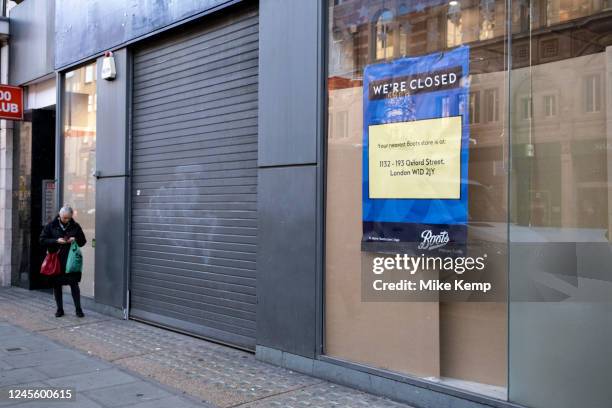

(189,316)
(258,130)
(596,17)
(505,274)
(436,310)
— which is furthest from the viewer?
(189,316)

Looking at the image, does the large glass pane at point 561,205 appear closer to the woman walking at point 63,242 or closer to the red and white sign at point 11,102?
the woman walking at point 63,242

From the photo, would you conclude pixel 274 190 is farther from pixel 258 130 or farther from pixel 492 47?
pixel 492 47

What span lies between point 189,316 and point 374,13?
4820 millimetres

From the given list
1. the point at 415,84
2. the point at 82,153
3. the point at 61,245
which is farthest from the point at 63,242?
the point at 415,84

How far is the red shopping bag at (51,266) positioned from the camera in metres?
9.59

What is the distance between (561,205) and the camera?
4.65 m

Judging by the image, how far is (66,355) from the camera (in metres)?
7.24

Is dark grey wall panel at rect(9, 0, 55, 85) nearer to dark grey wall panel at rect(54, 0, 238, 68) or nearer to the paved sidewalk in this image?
dark grey wall panel at rect(54, 0, 238, 68)

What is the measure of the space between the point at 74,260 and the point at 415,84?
6472mm

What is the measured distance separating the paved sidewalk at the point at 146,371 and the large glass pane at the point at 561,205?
1507 millimetres

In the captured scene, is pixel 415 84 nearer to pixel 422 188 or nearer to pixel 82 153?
pixel 422 188

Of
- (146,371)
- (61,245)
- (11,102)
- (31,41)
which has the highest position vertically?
(31,41)

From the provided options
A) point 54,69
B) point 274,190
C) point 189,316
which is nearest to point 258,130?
point 274,190

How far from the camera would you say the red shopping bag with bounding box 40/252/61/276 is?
9586 mm
